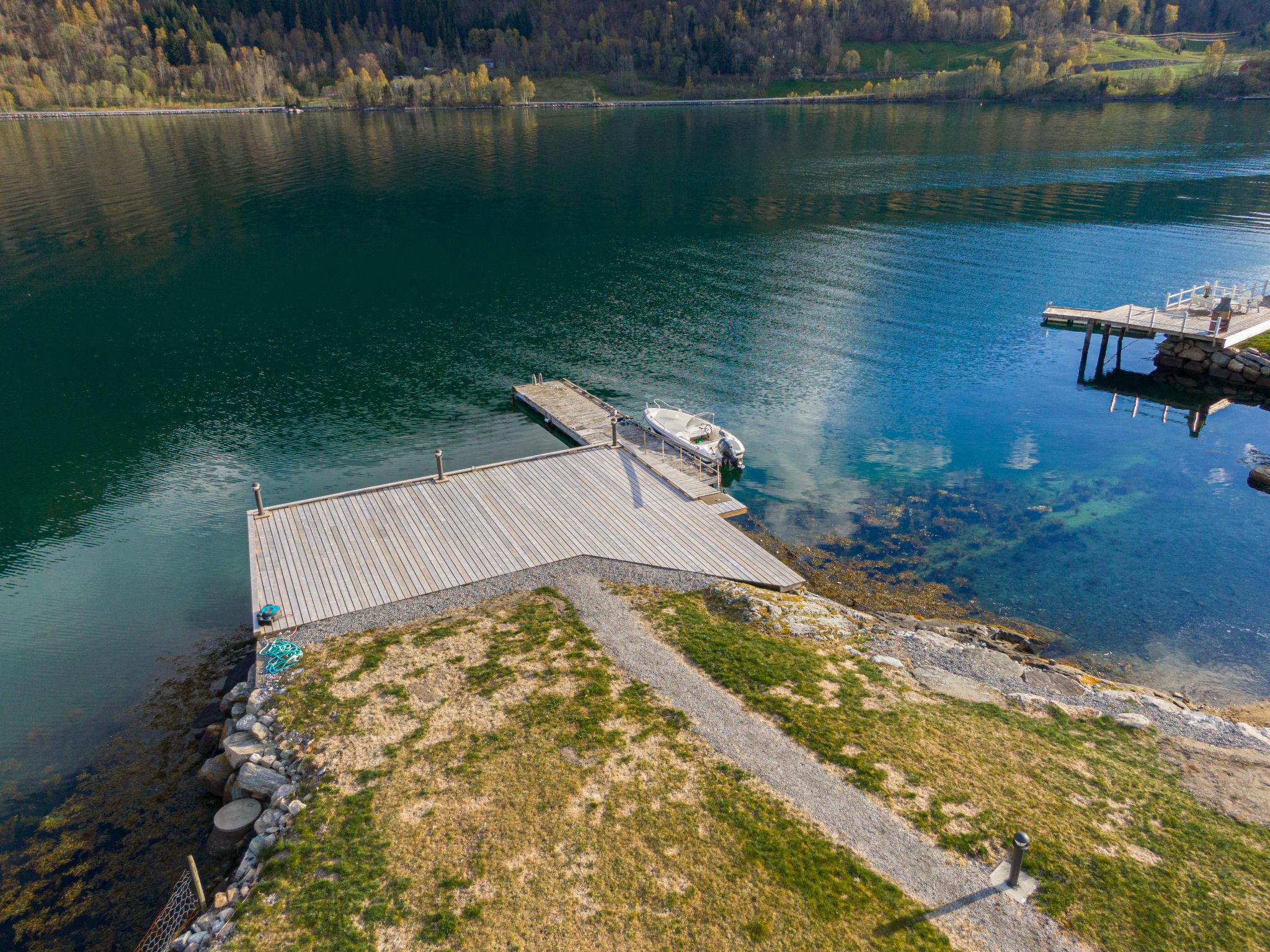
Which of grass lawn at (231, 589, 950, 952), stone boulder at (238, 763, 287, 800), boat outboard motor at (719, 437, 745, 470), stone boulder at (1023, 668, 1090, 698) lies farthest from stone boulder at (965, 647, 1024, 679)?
stone boulder at (238, 763, 287, 800)

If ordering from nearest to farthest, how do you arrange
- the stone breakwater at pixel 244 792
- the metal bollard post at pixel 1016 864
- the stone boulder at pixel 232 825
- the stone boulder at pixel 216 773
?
1. the metal bollard post at pixel 1016 864
2. the stone breakwater at pixel 244 792
3. the stone boulder at pixel 232 825
4. the stone boulder at pixel 216 773

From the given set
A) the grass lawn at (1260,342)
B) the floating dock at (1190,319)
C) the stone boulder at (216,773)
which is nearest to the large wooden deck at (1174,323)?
the floating dock at (1190,319)

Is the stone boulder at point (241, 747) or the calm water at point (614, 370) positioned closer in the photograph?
the stone boulder at point (241, 747)

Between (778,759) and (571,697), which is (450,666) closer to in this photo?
(571,697)

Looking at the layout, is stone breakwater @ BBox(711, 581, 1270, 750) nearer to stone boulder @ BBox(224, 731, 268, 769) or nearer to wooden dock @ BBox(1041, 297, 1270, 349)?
stone boulder @ BBox(224, 731, 268, 769)

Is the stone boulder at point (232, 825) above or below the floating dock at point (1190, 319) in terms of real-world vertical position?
below

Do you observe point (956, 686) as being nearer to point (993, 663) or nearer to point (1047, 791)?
point (993, 663)

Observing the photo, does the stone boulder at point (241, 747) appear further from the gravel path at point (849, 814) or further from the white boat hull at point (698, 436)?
the white boat hull at point (698, 436)
